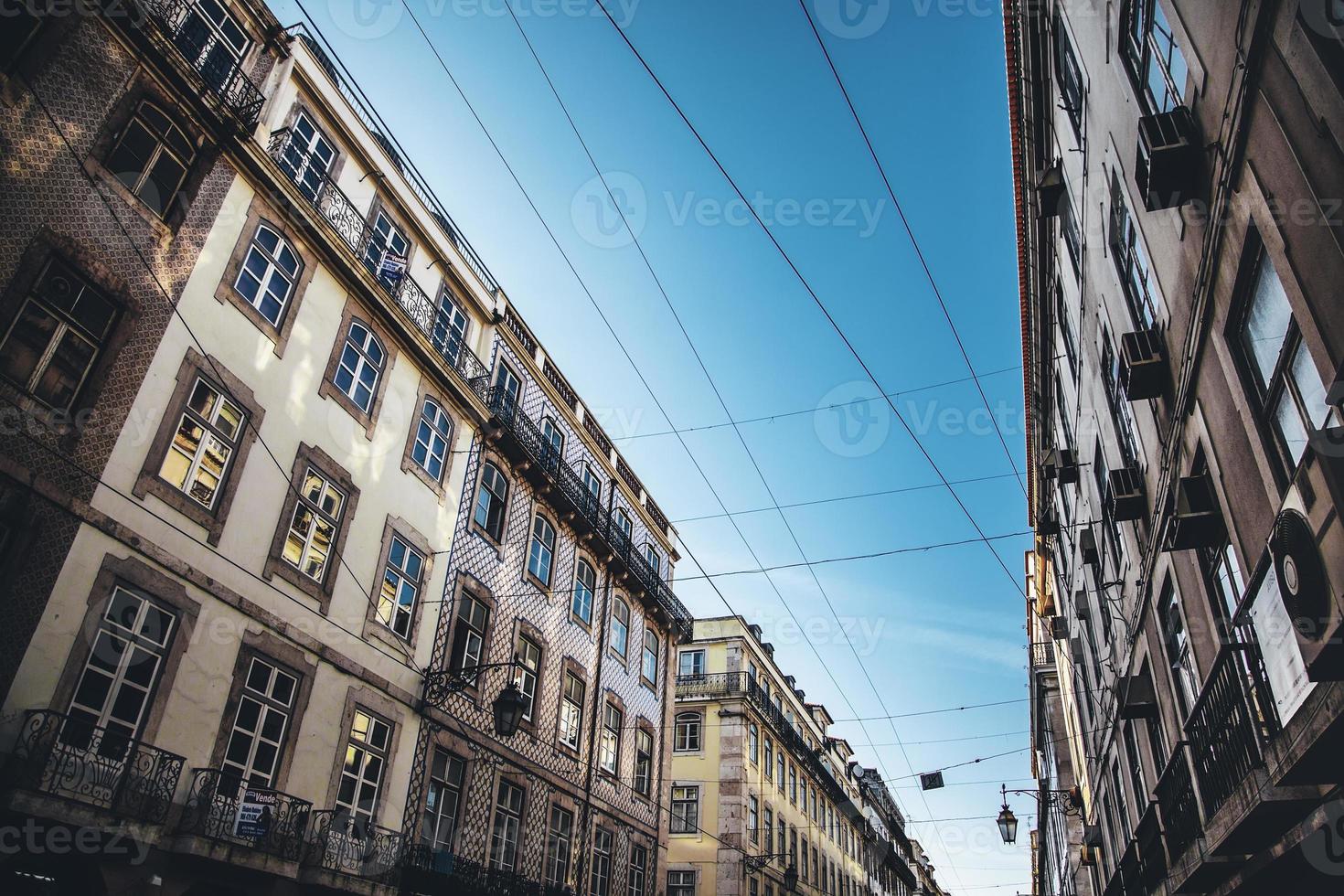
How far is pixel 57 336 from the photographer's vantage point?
9.94m

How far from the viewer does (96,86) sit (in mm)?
10734

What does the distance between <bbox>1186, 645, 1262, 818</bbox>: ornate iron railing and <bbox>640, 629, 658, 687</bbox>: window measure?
17569mm

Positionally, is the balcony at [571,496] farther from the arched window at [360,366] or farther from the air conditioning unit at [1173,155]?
the air conditioning unit at [1173,155]

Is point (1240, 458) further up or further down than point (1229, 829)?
further up

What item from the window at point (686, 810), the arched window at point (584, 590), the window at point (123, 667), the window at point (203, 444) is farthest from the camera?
the window at point (686, 810)

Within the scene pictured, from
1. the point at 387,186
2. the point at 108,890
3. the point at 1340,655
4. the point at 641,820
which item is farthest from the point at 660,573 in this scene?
the point at 1340,655

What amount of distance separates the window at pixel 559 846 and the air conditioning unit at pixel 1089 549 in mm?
13270

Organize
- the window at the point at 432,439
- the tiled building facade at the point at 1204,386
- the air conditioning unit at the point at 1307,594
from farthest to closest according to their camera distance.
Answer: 1. the window at the point at 432,439
2. the tiled building facade at the point at 1204,386
3. the air conditioning unit at the point at 1307,594

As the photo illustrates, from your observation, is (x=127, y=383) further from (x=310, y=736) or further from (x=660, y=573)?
(x=660, y=573)

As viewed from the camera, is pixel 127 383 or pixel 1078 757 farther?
pixel 1078 757

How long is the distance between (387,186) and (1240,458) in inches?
600

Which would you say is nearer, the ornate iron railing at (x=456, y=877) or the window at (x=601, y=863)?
the ornate iron railing at (x=456, y=877)

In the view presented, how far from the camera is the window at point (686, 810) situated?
108 feet

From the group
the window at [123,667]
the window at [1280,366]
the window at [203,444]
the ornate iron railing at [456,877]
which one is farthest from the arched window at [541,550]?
the window at [1280,366]
